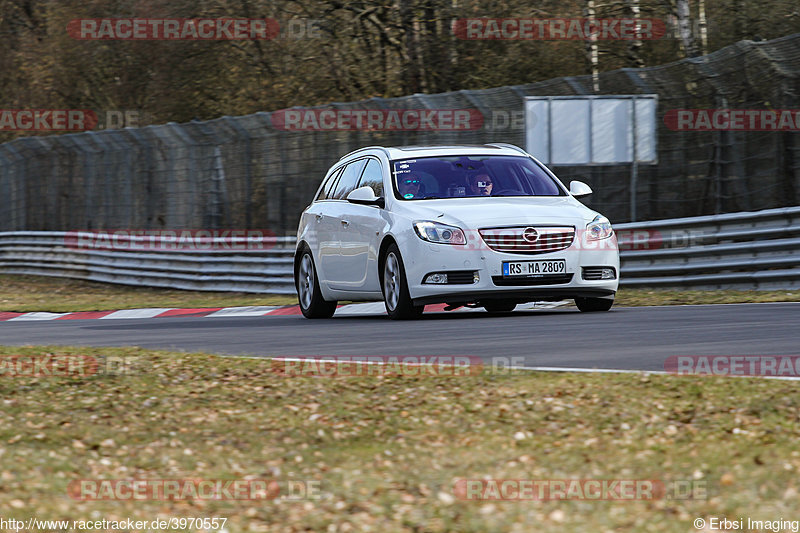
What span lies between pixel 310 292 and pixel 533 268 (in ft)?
12.1

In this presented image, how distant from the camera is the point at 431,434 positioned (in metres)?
6.63

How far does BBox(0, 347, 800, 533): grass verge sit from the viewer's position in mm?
5250

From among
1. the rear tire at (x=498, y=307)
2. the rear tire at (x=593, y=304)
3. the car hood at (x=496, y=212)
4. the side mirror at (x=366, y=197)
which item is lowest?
the rear tire at (x=498, y=307)

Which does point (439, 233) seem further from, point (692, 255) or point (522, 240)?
point (692, 255)

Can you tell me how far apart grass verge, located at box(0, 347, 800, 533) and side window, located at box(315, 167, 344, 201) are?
7111 mm

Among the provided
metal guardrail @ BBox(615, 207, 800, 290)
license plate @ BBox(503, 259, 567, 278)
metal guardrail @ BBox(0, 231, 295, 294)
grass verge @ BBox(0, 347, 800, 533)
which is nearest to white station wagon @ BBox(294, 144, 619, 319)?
license plate @ BBox(503, 259, 567, 278)

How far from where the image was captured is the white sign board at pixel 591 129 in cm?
1752

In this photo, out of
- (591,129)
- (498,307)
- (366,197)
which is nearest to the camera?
(366,197)

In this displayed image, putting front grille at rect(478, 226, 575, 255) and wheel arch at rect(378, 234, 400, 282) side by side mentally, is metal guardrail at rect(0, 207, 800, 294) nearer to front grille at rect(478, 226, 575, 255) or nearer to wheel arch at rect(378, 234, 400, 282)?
front grille at rect(478, 226, 575, 255)

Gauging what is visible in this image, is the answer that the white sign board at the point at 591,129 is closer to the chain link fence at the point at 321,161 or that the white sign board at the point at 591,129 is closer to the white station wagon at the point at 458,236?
the chain link fence at the point at 321,161

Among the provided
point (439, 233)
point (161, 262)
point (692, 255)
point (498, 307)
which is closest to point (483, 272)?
point (439, 233)

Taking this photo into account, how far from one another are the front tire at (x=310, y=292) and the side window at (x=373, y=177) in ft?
4.07

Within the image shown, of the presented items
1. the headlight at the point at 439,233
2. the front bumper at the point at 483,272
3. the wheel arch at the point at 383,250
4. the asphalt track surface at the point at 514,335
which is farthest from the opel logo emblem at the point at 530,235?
the wheel arch at the point at 383,250

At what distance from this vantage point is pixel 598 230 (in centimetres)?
1272
